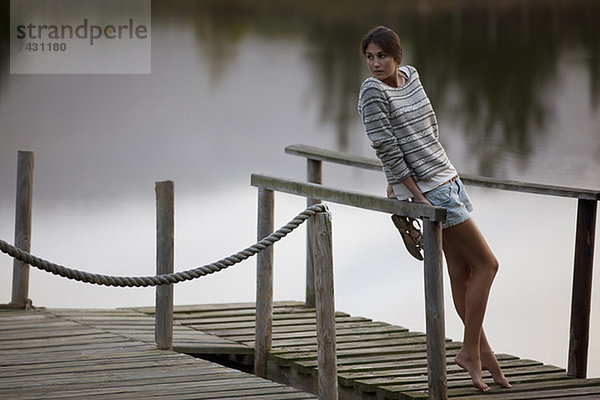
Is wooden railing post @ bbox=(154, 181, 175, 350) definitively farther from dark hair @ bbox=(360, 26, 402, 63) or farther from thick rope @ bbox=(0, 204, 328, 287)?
dark hair @ bbox=(360, 26, 402, 63)

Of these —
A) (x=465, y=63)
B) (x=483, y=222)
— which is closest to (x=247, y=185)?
(x=483, y=222)

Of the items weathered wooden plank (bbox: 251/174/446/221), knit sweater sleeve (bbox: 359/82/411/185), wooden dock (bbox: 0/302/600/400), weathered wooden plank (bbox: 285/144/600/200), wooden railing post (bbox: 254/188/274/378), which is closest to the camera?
weathered wooden plank (bbox: 251/174/446/221)

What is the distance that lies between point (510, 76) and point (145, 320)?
1354cm

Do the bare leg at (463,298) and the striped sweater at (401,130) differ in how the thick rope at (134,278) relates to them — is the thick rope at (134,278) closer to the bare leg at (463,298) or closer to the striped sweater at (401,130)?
the striped sweater at (401,130)

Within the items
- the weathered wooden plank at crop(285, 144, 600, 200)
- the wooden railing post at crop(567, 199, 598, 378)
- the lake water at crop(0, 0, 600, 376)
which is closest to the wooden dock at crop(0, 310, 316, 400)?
the weathered wooden plank at crop(285, 144, 600, 200)

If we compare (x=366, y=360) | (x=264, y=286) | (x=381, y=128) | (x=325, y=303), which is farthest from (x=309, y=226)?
(x=325, y=303)

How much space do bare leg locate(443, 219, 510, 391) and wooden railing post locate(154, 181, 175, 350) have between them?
1182 mm

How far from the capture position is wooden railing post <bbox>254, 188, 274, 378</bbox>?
5.38 meters

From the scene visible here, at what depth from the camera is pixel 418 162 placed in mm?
4457

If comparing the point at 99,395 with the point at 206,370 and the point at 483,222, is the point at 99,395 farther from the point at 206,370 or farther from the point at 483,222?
the point at 483,222

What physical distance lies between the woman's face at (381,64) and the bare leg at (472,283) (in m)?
0.61

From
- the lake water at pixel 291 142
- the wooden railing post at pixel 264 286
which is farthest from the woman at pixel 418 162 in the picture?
the lake water at pixel 291 142

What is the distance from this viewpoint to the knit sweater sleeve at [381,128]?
14.4 ft

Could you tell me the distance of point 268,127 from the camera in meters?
14.4
